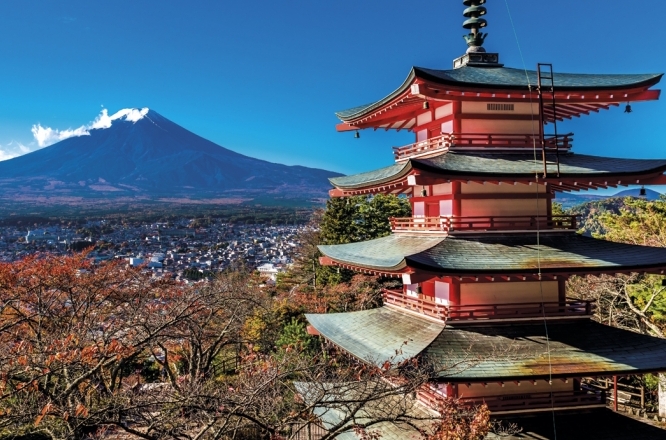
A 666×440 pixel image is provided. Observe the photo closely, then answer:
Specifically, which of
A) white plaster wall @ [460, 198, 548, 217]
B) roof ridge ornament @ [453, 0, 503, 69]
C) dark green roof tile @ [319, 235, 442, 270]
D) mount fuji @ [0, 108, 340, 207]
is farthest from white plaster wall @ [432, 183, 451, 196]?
mount fuji @ [0, 108, 340, 207]

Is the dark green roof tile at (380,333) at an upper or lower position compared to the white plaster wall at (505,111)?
lower

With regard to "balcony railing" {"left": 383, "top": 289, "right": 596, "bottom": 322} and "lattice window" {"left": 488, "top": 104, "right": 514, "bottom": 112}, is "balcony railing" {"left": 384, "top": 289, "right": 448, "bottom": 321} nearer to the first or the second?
"balcony railing" {"left": 383, "top": 289, "right": 596, "bottom": 322}

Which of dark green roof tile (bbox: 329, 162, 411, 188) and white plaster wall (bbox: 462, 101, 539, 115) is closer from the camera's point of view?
white plaster wall (bbox: 462, 101, 539, 115)

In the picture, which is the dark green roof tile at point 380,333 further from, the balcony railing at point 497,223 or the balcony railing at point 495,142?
the balcony railing at point 495,142

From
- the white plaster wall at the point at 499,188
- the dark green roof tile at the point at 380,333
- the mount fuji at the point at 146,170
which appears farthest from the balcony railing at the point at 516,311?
the mount fuji at the point at 146,170

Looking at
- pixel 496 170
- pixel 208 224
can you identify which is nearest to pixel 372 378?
pixel 496 170

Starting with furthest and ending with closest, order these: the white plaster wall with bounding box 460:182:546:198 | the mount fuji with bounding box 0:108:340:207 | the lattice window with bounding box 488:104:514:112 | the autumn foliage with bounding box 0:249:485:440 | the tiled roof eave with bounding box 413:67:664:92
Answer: the mount fuji with bounding box 0:108:340:207, the lattice window with bounding box 488:104:514:112, the white plaster wall with bounding box 460:182:546:198, the tiled roof eave with bounding box 413:67:664:92, the autumn foliage with bounding box 0:249:485:440

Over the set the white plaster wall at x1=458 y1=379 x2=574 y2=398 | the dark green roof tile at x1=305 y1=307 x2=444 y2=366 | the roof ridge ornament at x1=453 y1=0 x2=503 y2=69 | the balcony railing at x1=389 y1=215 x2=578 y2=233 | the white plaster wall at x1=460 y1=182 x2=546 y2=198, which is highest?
the roof ridge ornament at x1=453 y1=0 x2=503 y2=69

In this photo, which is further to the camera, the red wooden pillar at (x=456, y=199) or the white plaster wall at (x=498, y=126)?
the white plaster wall at (x=498, y=126)

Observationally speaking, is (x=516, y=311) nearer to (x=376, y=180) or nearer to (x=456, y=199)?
(x=456, y=199)
